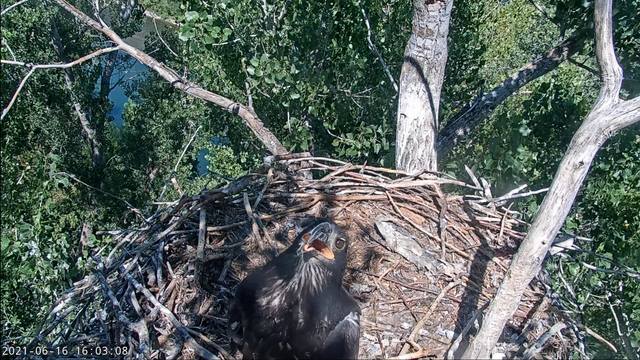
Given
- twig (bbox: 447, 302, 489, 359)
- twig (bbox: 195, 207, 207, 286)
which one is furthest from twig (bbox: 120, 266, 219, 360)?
twig (bbox: 447, 302, 489, 359)

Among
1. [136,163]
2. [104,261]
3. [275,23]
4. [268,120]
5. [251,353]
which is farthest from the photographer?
[136,163]

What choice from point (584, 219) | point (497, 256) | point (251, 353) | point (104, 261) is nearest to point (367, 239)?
point (497, 256)

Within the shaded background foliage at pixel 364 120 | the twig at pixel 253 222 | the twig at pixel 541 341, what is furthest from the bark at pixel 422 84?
the twig at pixel 541 341

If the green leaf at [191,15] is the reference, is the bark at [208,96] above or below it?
below

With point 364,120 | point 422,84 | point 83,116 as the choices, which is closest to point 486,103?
point 364,120

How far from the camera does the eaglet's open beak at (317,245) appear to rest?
3608mm

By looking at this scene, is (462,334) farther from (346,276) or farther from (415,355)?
(346,276)

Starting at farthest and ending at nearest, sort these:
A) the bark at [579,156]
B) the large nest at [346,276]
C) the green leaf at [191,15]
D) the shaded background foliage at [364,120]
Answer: the shaded background foliage at [364,120]
the green leaf at [191,15]
the large nest at [346,276]
the bark at [579,156]

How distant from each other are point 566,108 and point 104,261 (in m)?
4.07

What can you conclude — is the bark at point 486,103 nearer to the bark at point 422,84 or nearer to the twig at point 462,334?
the bark at point 422,84

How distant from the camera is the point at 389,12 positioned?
21.6 feet

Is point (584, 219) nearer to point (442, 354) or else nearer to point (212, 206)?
point (442, 354)

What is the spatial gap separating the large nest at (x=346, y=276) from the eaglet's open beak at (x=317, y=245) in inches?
23.6

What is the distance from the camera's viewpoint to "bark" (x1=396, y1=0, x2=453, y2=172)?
14.7ft
